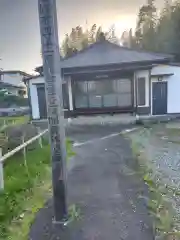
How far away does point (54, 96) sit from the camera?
10.9 feet

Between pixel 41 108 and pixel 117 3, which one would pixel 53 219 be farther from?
pixel 41 108

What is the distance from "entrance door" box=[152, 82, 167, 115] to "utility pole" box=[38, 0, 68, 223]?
12.5 meters

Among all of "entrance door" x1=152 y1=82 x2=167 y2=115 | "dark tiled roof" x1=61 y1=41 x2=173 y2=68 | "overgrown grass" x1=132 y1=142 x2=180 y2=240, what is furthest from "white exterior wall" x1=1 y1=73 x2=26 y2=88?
"overgrown grass" x1=132 y1=142 x2=180 y2=240

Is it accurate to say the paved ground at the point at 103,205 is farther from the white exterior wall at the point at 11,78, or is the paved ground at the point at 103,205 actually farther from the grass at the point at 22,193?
the white exterior wall at the point at 11,78

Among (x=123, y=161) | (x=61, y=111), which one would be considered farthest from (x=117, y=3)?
(x=61, y=111)

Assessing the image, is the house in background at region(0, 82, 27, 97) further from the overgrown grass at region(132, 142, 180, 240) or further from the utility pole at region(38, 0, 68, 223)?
the utility pole at region(38, 0, 68, 223)

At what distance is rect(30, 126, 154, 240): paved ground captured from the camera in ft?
10.8

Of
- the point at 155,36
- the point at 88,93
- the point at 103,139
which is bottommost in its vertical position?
the point at 103,139

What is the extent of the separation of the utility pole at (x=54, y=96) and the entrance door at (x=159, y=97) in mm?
12546

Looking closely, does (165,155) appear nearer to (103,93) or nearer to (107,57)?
(103,93)

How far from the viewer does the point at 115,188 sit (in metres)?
4.77

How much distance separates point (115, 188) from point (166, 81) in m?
11.6

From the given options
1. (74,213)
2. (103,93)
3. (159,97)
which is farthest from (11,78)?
(74,213)

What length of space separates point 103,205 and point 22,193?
1.45m
